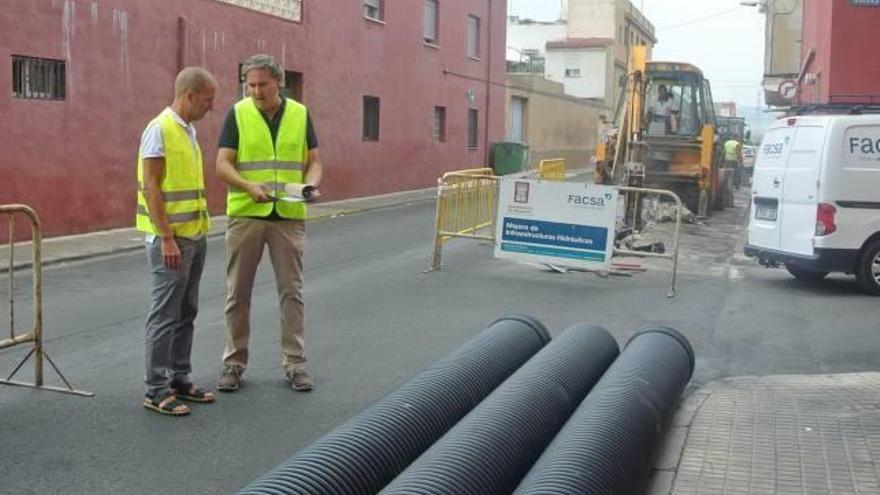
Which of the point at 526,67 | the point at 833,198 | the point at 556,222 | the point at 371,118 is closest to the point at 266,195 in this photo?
the point at 556,222

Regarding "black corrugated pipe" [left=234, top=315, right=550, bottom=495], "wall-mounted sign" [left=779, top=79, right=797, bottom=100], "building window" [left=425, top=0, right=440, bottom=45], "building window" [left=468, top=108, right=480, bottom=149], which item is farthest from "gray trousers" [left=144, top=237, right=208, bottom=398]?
"building window" [left=468, top=108, right=480, bottom=149]

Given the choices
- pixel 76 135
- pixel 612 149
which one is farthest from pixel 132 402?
pixel 612 149

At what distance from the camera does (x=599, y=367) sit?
5359 mm

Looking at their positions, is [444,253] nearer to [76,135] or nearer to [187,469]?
[76,135]

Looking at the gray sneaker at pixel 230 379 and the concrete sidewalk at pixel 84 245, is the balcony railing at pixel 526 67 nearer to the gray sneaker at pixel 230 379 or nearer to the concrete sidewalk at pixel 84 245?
the concrete sidewalk at pixel 84 245

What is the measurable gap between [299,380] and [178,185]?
4.77 feet

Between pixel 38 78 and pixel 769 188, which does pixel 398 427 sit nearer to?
pixel 769 188

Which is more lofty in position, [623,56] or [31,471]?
[623,56]

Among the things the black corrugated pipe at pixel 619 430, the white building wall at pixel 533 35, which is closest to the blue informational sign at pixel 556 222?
the black corrugated pipe at pixel 619 430

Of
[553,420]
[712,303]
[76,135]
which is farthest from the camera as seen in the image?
[76,135]

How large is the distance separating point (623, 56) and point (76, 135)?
5323 cm

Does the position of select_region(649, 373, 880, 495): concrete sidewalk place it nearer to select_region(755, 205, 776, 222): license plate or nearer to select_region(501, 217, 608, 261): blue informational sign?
select_region(501, 217, 608, 261): blue informational sign

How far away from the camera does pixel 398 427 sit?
397 centimetres

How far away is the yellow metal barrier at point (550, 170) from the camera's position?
16.5m
